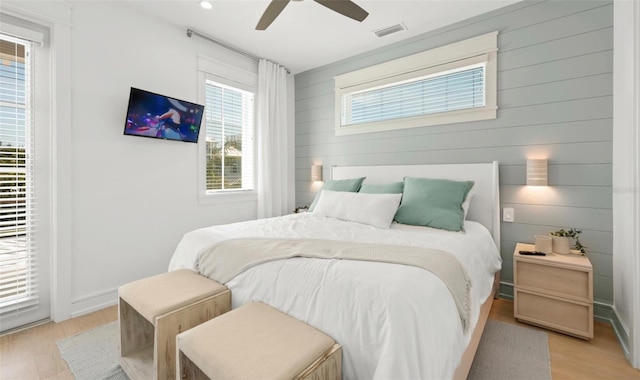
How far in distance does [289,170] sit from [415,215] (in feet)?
8.17

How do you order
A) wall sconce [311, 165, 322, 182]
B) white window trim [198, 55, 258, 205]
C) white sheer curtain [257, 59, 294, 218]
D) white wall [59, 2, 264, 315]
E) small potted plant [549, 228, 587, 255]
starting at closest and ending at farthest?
1. small potted plant [549, 228, 587, 255]
2. white wall [59, 2, 264, 315]
3. white window trim [198, 55, 258, 205]
4. white sheer curtain [257, 59, 294, 218]
5. wall sconce [311, 165, 322, 182]

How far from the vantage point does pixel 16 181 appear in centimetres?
221

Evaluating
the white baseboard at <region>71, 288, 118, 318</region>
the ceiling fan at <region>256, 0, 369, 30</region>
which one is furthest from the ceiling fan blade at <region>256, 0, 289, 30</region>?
the white baseboard at <region>71, 288, 118, 318</region>

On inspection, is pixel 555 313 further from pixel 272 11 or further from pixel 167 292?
pixel 272 11

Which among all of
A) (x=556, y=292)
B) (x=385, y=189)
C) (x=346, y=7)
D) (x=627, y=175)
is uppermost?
(x=346, y=7)

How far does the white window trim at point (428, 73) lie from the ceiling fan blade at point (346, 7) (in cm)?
123

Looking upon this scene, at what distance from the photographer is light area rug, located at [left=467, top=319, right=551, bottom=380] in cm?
169

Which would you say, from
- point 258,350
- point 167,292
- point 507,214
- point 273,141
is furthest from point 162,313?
point 273,141

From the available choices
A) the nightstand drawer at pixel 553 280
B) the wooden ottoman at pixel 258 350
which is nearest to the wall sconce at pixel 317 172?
the nightstand drawer at pixel 553 280

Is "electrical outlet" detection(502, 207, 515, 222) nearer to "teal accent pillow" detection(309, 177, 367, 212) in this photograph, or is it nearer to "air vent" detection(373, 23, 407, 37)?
"teal accent pillow" detection(309, 177, 367, 212)

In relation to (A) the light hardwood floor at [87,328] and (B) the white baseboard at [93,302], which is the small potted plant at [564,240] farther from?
(B) the white baseboard at [93,302]

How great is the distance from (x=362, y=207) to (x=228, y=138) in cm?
217

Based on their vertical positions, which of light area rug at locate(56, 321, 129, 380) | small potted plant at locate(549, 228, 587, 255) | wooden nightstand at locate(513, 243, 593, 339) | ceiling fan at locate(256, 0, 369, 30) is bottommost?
light area rug at locate(56, 321, 129, 380)

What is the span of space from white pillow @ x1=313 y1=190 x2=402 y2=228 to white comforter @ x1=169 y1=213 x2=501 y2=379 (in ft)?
2.27
